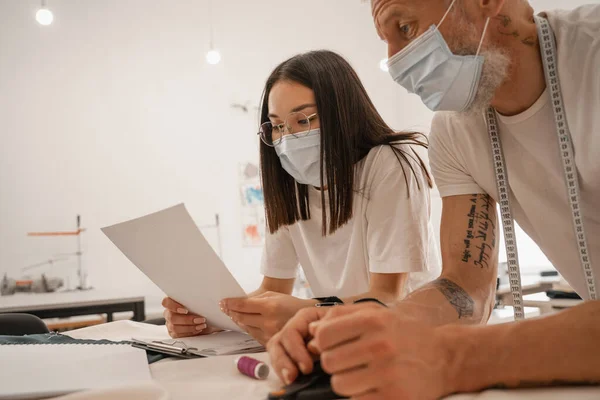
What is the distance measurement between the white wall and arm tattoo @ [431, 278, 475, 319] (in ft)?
13.8

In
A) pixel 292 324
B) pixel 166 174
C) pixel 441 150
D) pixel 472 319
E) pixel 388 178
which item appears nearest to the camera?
pixel 292 324

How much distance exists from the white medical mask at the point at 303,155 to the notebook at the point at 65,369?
0.78 m

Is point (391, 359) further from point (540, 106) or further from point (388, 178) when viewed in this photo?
point (388, 178)

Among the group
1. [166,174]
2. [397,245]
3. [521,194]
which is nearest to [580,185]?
[521,194]

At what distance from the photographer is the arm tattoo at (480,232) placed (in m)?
1.25

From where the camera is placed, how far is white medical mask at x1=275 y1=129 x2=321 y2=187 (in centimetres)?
163

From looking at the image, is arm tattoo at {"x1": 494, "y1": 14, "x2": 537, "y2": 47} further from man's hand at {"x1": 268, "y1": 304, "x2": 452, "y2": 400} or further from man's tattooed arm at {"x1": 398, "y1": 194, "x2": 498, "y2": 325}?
man's hand at {"x1": 268, "y1": 304, "x2": 452, "y2": 400}

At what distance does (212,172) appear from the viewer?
5.36 m

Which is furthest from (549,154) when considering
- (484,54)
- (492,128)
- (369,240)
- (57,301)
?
(57,301)

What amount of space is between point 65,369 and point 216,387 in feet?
0.94

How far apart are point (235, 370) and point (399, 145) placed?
99 centimetres

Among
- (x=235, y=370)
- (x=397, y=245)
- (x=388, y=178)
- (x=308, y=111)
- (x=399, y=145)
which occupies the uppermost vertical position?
(x=308, y=111)

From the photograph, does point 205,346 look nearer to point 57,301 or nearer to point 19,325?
point 19,325

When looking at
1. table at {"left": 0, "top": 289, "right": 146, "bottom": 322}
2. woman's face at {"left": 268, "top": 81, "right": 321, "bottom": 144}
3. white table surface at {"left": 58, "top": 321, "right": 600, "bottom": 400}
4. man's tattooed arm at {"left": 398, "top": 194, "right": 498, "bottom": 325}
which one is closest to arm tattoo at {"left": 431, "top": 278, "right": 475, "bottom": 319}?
man's tattooed arm at {"left": 398, "top": 194, "right": 498, "bottom": 325}
